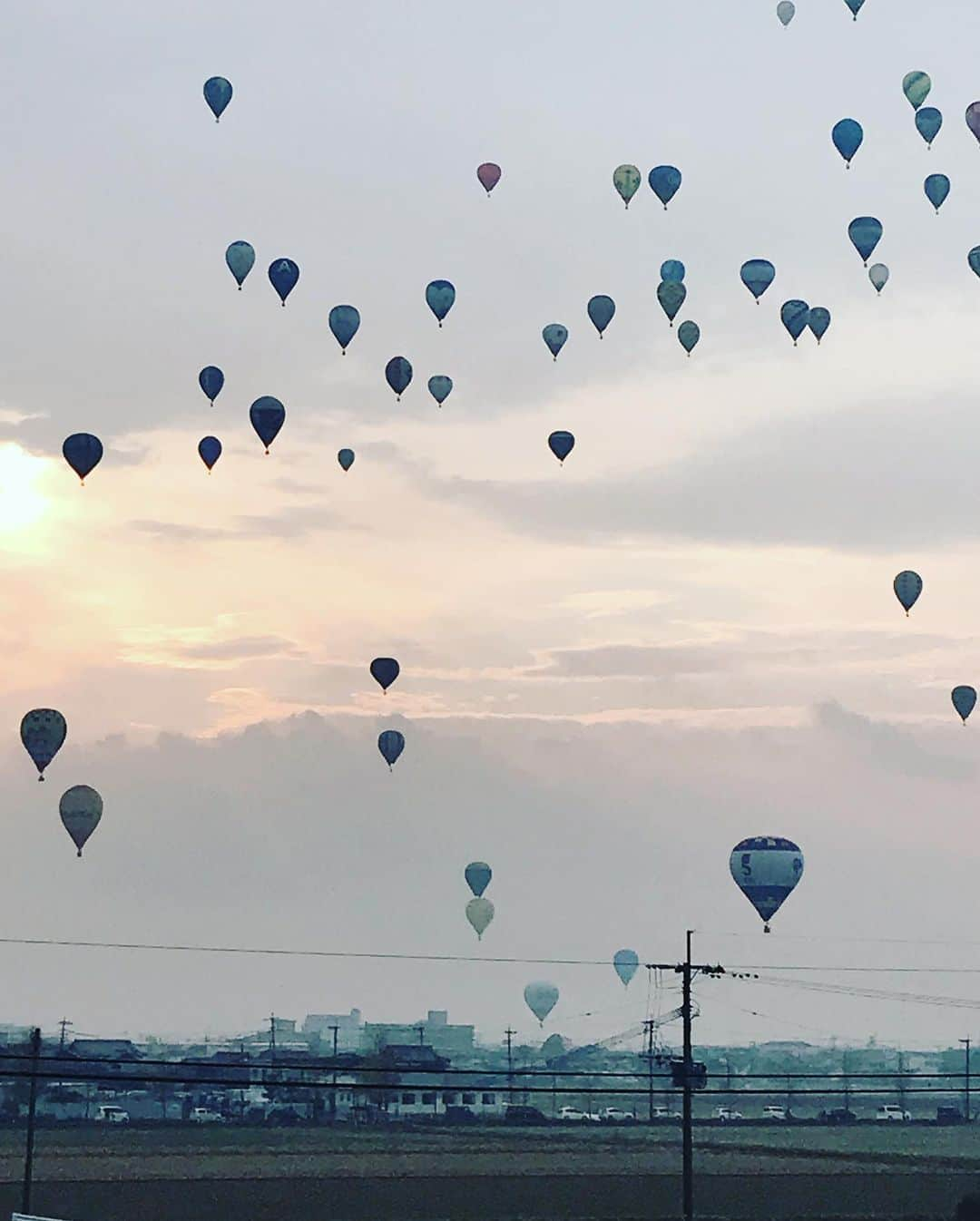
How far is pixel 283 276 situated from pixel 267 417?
6180 millimetres

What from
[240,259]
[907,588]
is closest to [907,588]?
[907,588]

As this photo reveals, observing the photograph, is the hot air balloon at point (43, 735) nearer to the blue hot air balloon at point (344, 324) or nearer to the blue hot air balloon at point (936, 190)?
the blue hot air balloon at point (344, 324)

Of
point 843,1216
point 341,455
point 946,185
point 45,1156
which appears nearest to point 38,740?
point 341,455

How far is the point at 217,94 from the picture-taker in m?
87.6

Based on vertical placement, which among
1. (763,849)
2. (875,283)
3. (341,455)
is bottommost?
(763,849)

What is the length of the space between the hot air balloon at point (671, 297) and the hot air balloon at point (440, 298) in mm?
9564

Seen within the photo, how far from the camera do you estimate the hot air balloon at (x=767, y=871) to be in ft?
352

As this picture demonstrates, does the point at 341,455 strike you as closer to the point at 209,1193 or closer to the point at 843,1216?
the point at 209,1193

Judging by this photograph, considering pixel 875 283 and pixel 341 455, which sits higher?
pixel 875 283

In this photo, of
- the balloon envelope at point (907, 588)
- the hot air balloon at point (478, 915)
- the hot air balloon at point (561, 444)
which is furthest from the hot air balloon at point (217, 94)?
the hot air balloon at point (478, 915)

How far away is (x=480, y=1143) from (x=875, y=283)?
7221cm

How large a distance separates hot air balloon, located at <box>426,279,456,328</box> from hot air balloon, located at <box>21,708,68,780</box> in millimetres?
25713

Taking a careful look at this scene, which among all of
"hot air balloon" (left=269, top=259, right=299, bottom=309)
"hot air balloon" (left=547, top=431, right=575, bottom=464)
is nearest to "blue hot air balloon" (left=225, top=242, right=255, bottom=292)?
"hot air balloon" (left=269, top=259, right=299, bottom=309)

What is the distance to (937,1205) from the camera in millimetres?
90438
